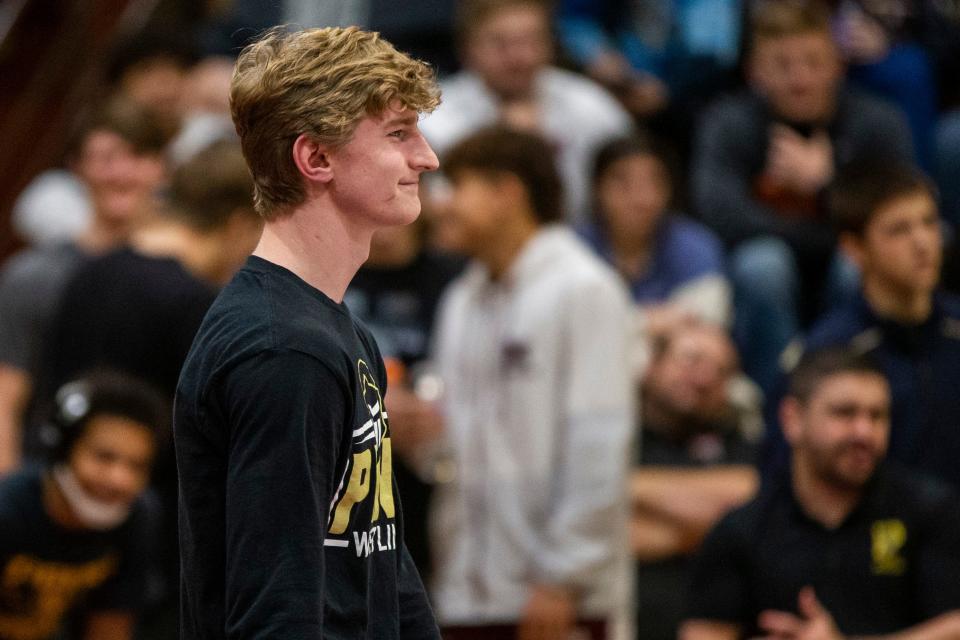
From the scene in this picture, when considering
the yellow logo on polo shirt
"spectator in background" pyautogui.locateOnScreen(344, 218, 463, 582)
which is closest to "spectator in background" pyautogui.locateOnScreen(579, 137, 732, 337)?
"spectator in background" pyautogui.locateOnScreen(344, 218, 463, 582)

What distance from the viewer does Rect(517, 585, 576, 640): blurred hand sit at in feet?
14.3

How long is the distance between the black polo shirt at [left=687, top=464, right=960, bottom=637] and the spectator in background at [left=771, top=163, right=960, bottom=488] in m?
0.40

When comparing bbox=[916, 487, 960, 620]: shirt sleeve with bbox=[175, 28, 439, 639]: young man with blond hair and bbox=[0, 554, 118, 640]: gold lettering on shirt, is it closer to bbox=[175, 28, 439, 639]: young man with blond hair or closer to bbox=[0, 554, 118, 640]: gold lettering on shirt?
bbox=[0, 554, 118, 640]: gold lettering on shirt

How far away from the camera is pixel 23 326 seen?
15.8 ft

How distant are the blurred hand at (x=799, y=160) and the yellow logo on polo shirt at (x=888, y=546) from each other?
2.08 meters

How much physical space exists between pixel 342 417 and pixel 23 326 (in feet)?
10.6

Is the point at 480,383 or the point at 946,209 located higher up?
the point at 946,209

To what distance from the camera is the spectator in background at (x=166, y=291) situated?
4070 mm

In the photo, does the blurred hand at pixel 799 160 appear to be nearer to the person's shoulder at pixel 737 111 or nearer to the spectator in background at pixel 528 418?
the person's shoulder at pixel 737 111

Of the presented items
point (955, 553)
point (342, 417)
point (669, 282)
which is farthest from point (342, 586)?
point (669, 282)

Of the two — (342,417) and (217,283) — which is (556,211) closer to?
(217,283)

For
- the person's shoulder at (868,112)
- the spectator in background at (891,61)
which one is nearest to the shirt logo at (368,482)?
the person's shoulder at (868,112)

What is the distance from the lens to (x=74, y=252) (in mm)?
4926

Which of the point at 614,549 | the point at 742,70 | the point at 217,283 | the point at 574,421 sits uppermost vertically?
the point at 742,70
